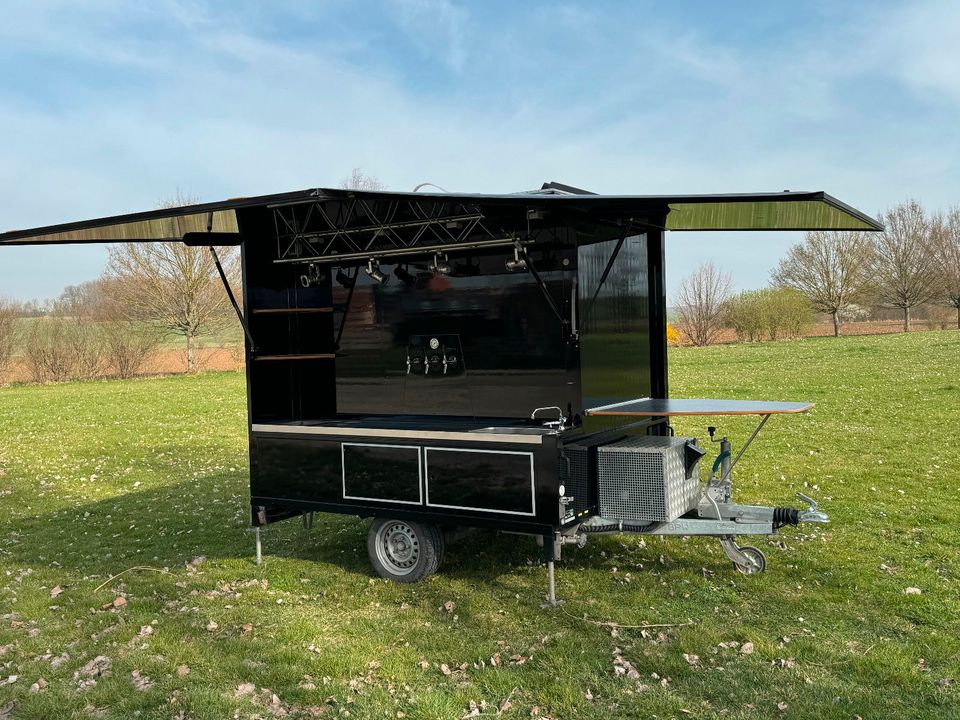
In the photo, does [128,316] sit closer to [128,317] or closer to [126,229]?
[128,317]

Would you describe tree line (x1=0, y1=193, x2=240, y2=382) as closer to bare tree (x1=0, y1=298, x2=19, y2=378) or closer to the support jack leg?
bare tree (x1=0, y1=298, x2=19, y2=378)

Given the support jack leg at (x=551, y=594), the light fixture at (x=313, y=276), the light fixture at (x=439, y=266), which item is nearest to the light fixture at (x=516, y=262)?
the light fixture at (x=439, y=266)

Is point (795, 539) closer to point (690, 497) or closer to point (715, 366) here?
point (690, 497)

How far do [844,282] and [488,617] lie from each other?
44.4 meters

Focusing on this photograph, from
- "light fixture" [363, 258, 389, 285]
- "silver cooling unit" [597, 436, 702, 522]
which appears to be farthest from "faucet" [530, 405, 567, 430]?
"light fixture" [363, 258, 389, 285]

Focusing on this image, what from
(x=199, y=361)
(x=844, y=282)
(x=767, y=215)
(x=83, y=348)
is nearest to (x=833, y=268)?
(x=844, y=282)

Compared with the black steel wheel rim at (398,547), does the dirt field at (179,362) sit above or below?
above

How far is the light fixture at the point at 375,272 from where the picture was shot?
718 centimetres

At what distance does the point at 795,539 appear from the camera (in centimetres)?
717

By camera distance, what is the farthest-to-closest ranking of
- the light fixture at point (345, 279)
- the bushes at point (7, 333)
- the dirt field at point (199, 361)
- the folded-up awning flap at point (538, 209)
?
the dirt field at point (199, 361) < the bushes at point (7, 333) < the light fixture at point (345, 279) < the folded-up awning flap at point (538, 209)

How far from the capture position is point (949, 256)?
1868 inches

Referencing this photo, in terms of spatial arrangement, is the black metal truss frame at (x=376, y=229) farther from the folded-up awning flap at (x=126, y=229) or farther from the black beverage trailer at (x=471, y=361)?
the folded-up awning flap at (x=126, y=229)

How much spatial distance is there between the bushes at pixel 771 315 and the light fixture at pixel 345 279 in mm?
36158

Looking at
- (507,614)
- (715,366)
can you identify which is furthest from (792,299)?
(507,614)
